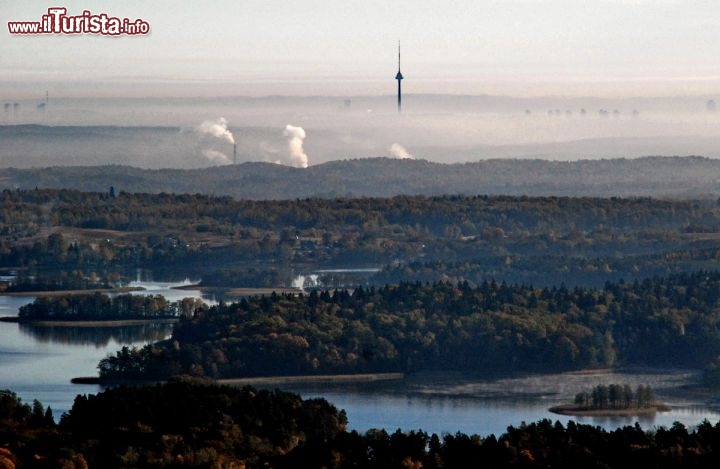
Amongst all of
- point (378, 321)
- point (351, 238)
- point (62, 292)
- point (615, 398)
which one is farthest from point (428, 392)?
point (351, 238)

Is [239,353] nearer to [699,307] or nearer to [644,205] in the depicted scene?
[699,307]

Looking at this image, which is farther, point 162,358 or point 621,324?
point 621,324

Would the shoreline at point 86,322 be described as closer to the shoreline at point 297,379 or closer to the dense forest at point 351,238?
the dense forest at point 351,238

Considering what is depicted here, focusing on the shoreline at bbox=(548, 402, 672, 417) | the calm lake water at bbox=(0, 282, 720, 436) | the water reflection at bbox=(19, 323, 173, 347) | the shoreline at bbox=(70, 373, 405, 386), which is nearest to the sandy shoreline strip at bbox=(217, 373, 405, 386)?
the shoreline at bbox=(70, 373, 405, 386)

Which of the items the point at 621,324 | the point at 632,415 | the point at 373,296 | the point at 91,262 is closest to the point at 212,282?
the point at 91,262

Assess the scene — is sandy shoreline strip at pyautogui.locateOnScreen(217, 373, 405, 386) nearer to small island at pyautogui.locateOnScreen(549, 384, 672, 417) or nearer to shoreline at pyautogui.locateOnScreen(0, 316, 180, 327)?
small island at pyautogui.locateOnScreen(549, 384, 672, 417)

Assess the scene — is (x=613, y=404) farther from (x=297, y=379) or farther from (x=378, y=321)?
(x=378, y=321)

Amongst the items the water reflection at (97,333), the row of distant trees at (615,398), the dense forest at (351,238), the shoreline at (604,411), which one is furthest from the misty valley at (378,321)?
the row of distant trees at (615,398)
